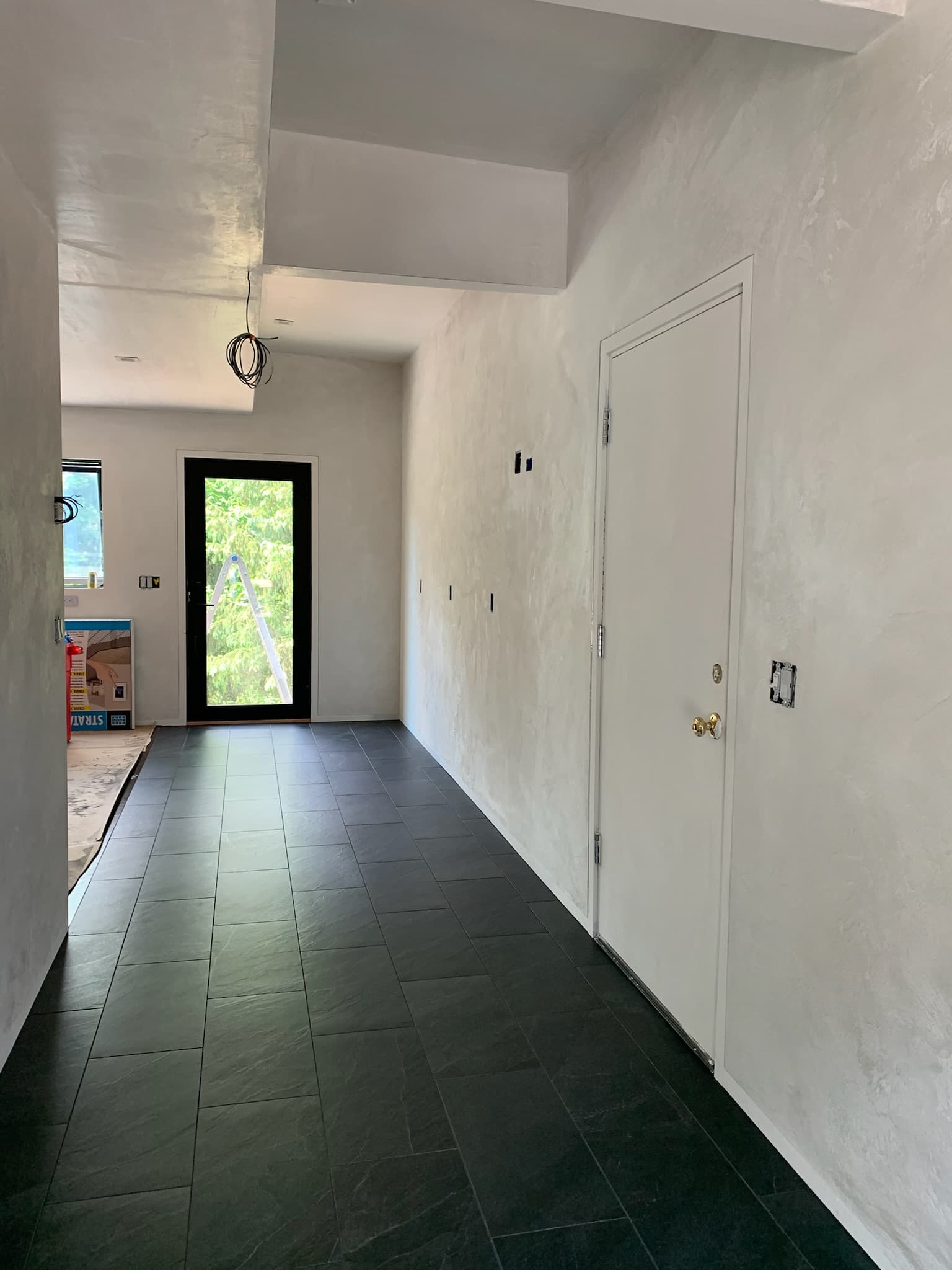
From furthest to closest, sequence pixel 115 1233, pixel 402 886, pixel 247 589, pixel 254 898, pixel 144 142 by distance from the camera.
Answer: pixel 247 589 → pixel 402 886 → pixel 254 898 → pixel 144 142 → pixel 115 1233

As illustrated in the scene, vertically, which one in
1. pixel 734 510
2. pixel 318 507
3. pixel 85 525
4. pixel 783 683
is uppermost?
pixel 318 507

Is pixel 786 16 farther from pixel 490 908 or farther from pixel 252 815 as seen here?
pixel 252 815

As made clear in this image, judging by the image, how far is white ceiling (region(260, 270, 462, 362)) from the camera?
203 inches

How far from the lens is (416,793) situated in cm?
517

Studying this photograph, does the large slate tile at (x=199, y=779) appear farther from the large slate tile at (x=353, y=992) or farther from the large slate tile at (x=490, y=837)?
the large slate tile at (x=353, y=992)

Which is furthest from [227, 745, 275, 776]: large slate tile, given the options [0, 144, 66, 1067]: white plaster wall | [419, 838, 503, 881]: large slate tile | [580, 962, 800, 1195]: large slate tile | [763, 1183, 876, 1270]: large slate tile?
[763, 1183, 876, 1270]: large slate tile

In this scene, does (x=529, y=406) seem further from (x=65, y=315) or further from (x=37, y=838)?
(x=37, y=838)

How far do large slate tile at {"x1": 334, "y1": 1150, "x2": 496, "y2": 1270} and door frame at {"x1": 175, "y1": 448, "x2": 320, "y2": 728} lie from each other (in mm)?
5496

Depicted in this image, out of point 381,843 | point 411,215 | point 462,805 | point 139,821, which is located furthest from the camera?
point 462,805

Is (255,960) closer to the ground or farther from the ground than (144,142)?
closer to the ground

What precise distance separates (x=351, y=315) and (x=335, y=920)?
395cm

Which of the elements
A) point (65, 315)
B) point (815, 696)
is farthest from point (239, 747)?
point (815, 696)

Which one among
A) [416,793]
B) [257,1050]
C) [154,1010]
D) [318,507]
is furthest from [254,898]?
[318,507]

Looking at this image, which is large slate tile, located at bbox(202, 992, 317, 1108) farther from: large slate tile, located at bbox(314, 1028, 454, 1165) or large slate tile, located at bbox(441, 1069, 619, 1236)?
large slate tile, located at bbox(441, 1069, 619, 1236)
